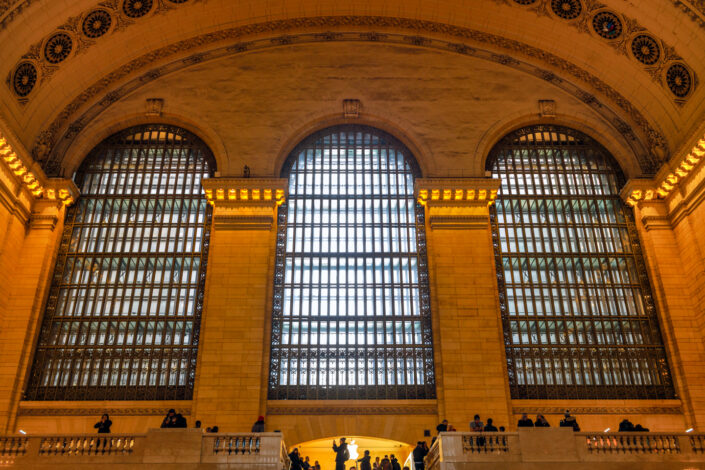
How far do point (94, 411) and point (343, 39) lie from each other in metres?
17.5

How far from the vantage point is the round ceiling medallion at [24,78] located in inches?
939

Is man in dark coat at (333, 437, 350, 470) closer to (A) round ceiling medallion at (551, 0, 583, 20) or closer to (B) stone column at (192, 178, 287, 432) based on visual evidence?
(B) stone column at (192, 178, 287, 432)

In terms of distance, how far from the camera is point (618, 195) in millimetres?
26141

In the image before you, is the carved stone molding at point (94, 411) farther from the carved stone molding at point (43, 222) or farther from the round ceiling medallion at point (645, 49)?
the round ceiling medallion at point (645, 49)

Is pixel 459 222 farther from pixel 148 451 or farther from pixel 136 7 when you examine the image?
pixel 136 7

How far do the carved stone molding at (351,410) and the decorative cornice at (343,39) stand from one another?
42.6 ft

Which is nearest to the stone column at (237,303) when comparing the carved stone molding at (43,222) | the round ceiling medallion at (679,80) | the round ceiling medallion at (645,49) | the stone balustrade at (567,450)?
the carved stone molding at (43,222)

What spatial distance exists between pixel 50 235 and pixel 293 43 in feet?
40.7

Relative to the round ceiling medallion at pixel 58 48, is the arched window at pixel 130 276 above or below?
below

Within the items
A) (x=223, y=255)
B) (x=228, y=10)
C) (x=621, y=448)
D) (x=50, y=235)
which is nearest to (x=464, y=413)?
(x=621, y=448)

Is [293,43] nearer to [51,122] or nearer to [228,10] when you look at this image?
[228,10]

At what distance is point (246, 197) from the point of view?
81.9 feet

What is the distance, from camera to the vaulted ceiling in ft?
83.0

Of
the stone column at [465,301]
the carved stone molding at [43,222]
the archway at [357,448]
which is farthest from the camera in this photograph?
the carved stone molding at [43,222]
